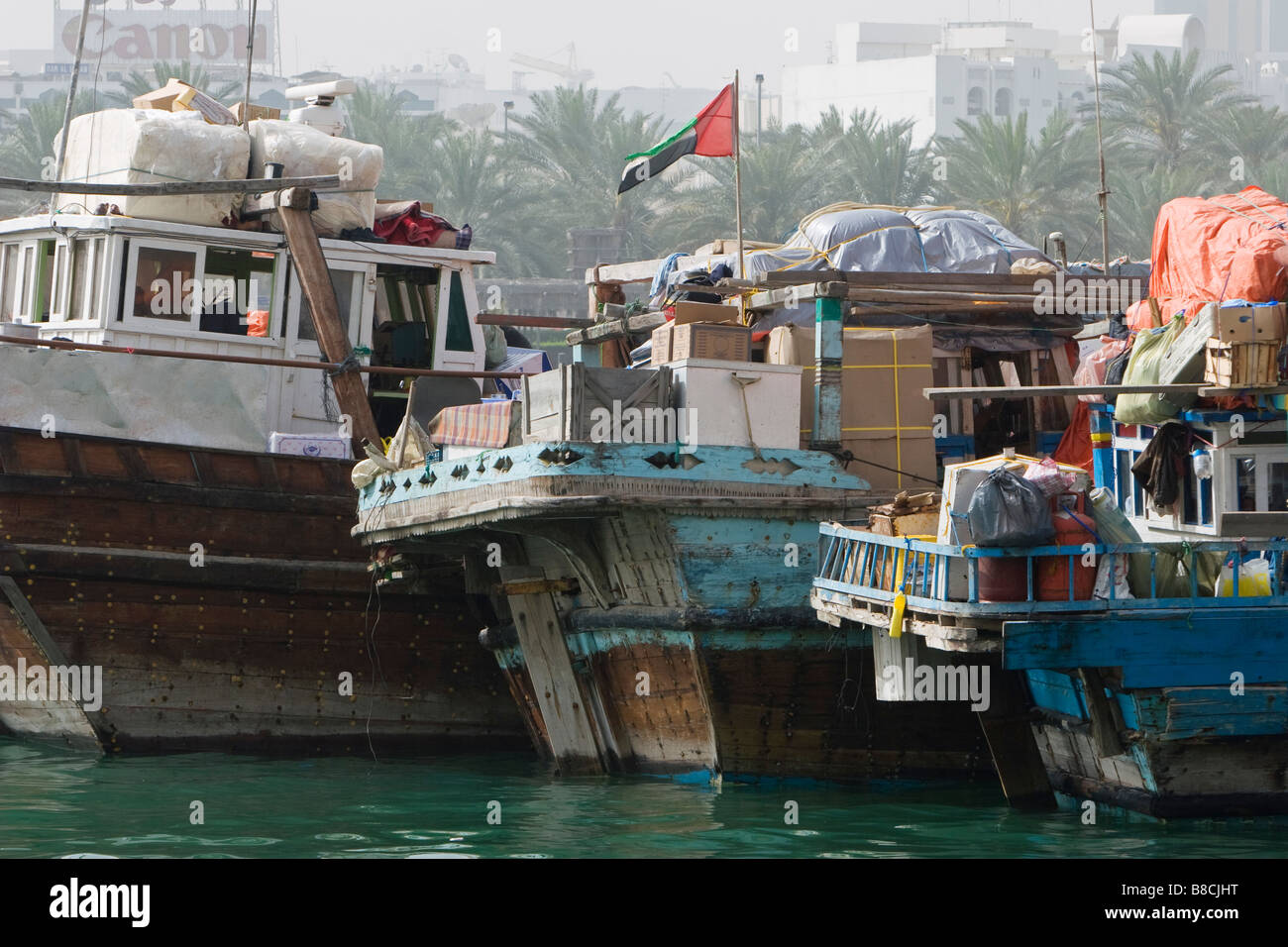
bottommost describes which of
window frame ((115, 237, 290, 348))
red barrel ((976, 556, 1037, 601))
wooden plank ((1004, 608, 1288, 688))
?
wooden plank ((1004, 608, 1288, 688))

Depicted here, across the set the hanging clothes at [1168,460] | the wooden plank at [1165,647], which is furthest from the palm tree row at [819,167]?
the wooden plank at [1165,647]

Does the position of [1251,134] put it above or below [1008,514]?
above

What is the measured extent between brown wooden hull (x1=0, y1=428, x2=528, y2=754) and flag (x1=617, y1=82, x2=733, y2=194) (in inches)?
126

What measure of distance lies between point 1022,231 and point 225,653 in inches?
1280

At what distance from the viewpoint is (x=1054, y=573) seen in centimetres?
986

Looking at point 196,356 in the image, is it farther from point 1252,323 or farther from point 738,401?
point 1252,323

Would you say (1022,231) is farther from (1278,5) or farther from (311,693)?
(1278,5)

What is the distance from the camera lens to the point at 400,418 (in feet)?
52.0

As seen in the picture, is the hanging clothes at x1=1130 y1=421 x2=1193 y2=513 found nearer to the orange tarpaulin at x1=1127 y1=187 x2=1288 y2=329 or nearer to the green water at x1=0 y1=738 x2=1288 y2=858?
the orange tarpaulin at x1=1127 y1=187 x2=1288 y2=329

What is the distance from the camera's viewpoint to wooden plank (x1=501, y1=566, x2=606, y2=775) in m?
13.3

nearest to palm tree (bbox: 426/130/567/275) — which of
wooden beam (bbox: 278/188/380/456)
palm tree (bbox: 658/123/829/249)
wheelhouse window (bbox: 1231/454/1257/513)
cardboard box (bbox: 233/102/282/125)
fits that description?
palm tree (bbox: 658/123/829/249)

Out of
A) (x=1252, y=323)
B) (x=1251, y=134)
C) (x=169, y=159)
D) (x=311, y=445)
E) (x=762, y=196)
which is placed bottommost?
(x=311, y=445)

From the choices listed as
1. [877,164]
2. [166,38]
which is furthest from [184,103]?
[166,38]

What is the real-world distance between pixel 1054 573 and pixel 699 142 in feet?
18.1
